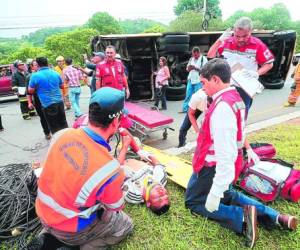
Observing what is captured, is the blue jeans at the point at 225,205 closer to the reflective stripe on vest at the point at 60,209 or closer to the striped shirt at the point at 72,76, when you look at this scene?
the reflective stripe on vest at the point at 60,209

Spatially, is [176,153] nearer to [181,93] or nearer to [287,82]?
[181,93]

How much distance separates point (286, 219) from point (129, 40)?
7529mm

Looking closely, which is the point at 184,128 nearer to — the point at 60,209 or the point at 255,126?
the point at 255,126

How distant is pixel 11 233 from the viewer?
9.35ft

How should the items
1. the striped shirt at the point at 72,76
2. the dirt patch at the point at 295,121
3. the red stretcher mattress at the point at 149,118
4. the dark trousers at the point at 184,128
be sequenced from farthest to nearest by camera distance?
the striped shirt at the point at 72,76, the dirt patch at the point at 295,121, the red stretcher mattress at the point at 149,118, the dark trousers at the point at 184,128

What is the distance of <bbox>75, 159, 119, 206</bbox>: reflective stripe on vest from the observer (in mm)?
2027

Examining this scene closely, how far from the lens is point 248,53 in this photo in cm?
408

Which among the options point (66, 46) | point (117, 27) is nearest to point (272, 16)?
point (117, 27)

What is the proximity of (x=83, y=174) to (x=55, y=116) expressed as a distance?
411 centimetres

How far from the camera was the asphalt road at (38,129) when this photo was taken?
5746 mm

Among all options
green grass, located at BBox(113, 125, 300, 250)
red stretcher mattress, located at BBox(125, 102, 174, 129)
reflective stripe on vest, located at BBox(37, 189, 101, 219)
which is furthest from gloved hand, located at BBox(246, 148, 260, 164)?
red stretcher mattress, located at BBox(125, 102, 174, 129)

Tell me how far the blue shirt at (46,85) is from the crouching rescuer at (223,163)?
366 centimetres

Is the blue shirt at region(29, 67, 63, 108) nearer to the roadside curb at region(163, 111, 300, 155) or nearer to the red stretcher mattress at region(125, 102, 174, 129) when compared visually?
the red stretcher mattress at region(125, 102, 174, 129)

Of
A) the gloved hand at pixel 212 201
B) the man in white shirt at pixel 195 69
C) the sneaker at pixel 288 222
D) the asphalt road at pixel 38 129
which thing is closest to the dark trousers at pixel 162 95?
the asphalt road at pixel 38 129
